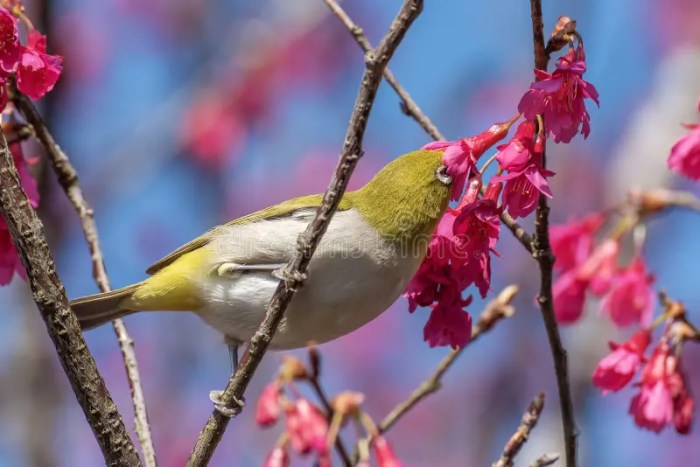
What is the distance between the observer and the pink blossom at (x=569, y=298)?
11.8ft

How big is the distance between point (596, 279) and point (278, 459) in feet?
4.89

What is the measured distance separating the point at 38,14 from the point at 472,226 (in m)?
3.17

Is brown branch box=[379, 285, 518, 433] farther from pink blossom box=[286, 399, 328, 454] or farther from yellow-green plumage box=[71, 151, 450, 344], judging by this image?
yellow-green plumage box=[71, 151, 450, 344]

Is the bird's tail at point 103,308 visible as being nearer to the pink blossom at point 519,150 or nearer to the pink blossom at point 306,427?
the pink blossom at point 306,427

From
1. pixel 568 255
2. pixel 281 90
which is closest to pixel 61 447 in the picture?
pixel 568 255

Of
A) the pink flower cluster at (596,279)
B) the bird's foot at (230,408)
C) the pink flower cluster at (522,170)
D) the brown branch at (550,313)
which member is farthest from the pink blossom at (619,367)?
the bird's foot at (230,408)

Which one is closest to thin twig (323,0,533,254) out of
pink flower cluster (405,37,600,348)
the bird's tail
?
pink flower cluster (405,37,600,348)

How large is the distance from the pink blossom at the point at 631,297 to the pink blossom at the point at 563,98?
1346mm

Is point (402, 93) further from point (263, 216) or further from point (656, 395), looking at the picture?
point (656, 395)

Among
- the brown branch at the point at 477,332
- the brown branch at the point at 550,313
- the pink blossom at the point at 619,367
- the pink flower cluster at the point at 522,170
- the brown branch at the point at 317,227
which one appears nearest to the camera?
the brown branch at the point at 317,227

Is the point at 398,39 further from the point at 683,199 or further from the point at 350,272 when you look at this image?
the point at 683,199

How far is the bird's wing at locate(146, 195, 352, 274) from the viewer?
131 inches

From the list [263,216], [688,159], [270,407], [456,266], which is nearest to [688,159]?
[688,159]

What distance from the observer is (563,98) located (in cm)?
238
